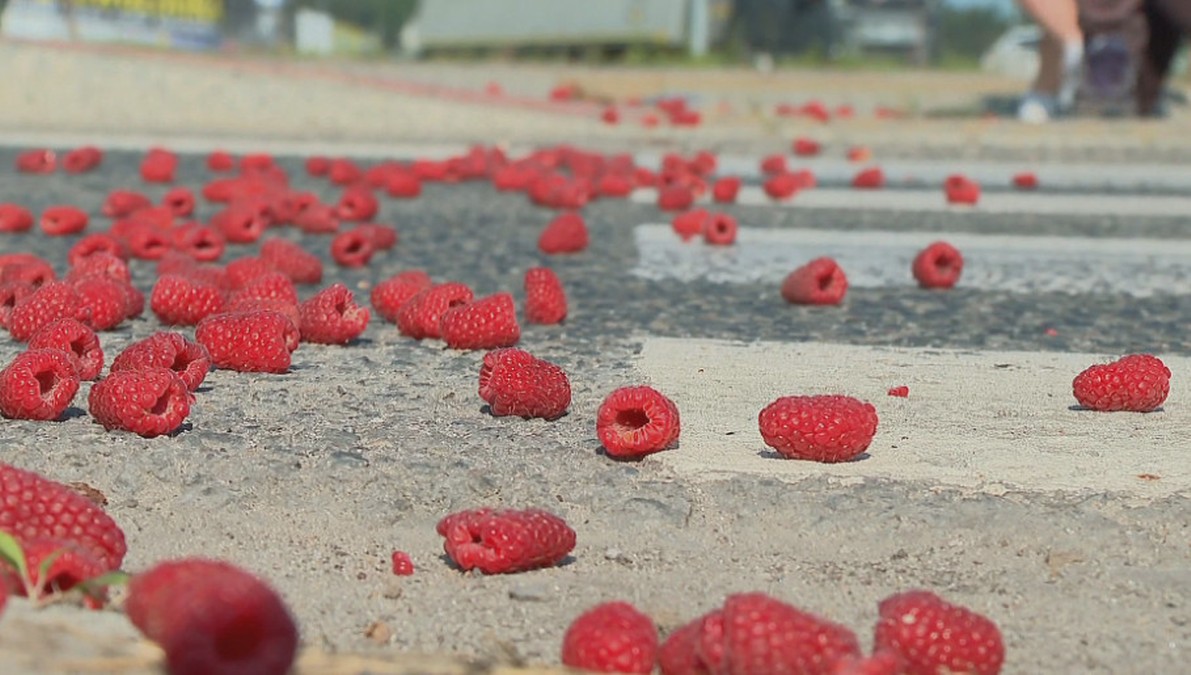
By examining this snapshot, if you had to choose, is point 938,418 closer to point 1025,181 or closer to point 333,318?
point 333,318

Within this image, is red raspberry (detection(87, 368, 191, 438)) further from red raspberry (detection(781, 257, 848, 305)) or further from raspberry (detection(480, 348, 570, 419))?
red raspberry (detection(781, 257, 848, 305))

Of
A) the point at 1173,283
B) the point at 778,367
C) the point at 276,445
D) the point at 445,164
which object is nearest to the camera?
the point at 276,445

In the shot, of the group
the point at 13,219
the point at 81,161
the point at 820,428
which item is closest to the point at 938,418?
the point at 820,428

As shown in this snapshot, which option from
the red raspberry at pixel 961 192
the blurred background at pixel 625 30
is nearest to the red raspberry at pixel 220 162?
the red raspberry at pixel 961 192

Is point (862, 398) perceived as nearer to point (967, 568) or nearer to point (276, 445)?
point (967, 568)

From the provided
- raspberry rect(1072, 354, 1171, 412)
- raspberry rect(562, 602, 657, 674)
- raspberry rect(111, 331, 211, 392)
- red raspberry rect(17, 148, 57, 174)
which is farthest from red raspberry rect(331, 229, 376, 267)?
red raspberry rect(17, 148, 57, 174)

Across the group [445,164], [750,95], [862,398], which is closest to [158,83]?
[445,164]
